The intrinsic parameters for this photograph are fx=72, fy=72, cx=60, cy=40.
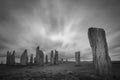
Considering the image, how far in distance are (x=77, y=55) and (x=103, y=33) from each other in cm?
1968

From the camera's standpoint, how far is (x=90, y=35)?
9.16 metres

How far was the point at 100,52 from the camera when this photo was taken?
826 cm

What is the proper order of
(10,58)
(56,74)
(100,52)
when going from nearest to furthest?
(100,52) → (56,74) → (10,58)

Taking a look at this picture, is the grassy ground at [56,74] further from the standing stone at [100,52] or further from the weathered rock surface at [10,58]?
the weathered rock surface at [10,58]

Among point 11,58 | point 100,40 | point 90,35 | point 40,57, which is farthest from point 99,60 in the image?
point 11,58

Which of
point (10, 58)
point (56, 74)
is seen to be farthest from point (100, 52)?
point (10, 58)

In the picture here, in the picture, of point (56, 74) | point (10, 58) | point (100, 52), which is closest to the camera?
point (100, 52)

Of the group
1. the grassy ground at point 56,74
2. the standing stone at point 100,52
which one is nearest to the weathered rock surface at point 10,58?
the grassy ground at point 56,74

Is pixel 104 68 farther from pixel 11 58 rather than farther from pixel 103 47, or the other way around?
pixel 11 58

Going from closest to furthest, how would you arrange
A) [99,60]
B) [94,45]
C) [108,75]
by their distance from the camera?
[108,75], [99,60], [94,45]

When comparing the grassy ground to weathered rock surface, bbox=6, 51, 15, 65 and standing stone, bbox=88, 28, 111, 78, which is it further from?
weathered rock surface, bbox=6, 51, 15, 65

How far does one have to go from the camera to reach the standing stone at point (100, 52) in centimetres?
781

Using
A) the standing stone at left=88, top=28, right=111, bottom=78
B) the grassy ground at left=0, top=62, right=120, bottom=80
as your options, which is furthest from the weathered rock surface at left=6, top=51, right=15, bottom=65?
the standing stone at left=88, top=28, right=111, bottom=78

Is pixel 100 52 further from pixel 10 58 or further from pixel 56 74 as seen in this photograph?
Answer: pixel 10 58
